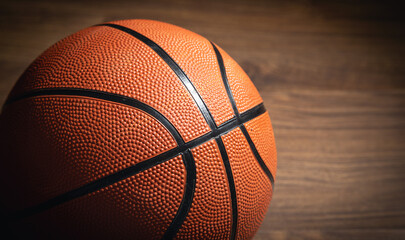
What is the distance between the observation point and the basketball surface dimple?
0.60 metres

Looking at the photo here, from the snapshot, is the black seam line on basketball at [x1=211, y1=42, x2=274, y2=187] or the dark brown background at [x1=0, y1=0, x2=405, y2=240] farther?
the dark brown background at [x1=0, y1=0, x2=405, y2=240]

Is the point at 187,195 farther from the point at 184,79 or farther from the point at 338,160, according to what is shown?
the point at 338,160

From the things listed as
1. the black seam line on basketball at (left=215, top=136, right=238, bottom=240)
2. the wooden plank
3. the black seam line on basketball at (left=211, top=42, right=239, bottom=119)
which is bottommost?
the wooden plank

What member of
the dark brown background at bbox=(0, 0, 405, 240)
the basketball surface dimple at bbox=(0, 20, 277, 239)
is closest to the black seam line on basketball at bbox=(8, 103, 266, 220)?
the basketball surface dimple at bbox=(0, 20, 277, 239)

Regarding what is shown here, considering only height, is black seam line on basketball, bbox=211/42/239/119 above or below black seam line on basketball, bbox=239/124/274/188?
above

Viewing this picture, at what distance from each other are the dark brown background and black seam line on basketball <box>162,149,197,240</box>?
52 cm

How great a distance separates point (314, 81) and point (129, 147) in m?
1.01

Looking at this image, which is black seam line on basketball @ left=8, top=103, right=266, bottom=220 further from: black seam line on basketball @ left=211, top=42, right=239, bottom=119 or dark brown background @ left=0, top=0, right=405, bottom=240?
dark brown background @ left=0, top=0, right=405, bottom=240

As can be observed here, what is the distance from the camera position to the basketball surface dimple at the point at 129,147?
604 millimetres

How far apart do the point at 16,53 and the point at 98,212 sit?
0.89 m

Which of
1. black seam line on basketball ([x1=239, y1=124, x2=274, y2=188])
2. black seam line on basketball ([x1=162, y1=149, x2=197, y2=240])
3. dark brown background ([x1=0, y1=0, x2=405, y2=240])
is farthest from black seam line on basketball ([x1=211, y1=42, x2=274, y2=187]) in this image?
dark brown background ([x1=0, y1=0, x2=405, y2=240])

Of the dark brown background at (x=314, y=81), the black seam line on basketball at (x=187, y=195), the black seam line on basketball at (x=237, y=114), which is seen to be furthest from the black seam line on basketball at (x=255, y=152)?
the dark brown background at (x=314, y=81)

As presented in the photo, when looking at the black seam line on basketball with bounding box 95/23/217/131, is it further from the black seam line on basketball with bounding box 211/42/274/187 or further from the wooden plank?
the wooden plank

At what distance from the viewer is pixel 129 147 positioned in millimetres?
599
